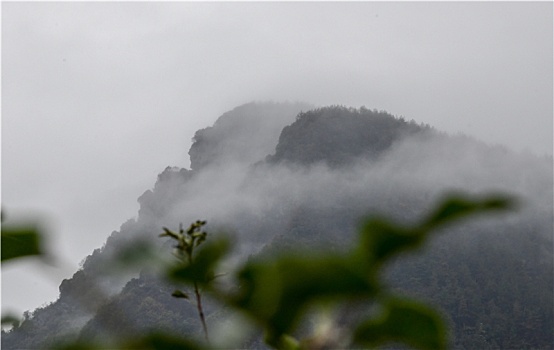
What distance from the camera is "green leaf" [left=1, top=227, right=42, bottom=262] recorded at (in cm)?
30

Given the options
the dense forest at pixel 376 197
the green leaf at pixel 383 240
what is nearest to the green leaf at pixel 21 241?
the green leaf at pixel 383 240

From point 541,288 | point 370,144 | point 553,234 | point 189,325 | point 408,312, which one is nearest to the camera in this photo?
point 408,312

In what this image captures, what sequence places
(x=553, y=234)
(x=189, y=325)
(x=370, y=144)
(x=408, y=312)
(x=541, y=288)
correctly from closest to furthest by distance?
(x=408, y=312) < (x=189, y=325) < (x=541, y=288) < (x=553, y=234) < (x=370, y=144)

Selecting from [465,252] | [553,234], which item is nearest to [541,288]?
[465,252]

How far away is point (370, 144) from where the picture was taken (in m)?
79.1

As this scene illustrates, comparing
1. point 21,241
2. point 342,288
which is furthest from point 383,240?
point 21,241

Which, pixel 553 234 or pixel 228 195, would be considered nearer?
pixel 553 234

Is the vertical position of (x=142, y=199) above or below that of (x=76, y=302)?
above

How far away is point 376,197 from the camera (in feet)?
248

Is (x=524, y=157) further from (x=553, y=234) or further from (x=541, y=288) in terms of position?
(x=541, y=288)

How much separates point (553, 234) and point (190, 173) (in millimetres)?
42101

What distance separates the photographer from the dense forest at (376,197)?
59.9m

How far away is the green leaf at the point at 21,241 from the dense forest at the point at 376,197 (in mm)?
53527

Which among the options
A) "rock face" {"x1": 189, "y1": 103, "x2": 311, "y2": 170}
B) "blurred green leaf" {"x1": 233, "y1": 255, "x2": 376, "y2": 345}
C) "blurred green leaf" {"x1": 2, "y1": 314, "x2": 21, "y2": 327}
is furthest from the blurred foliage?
"rock face" {"x1": 189, "y1": 103, "x2": 311, "y2": 170}
